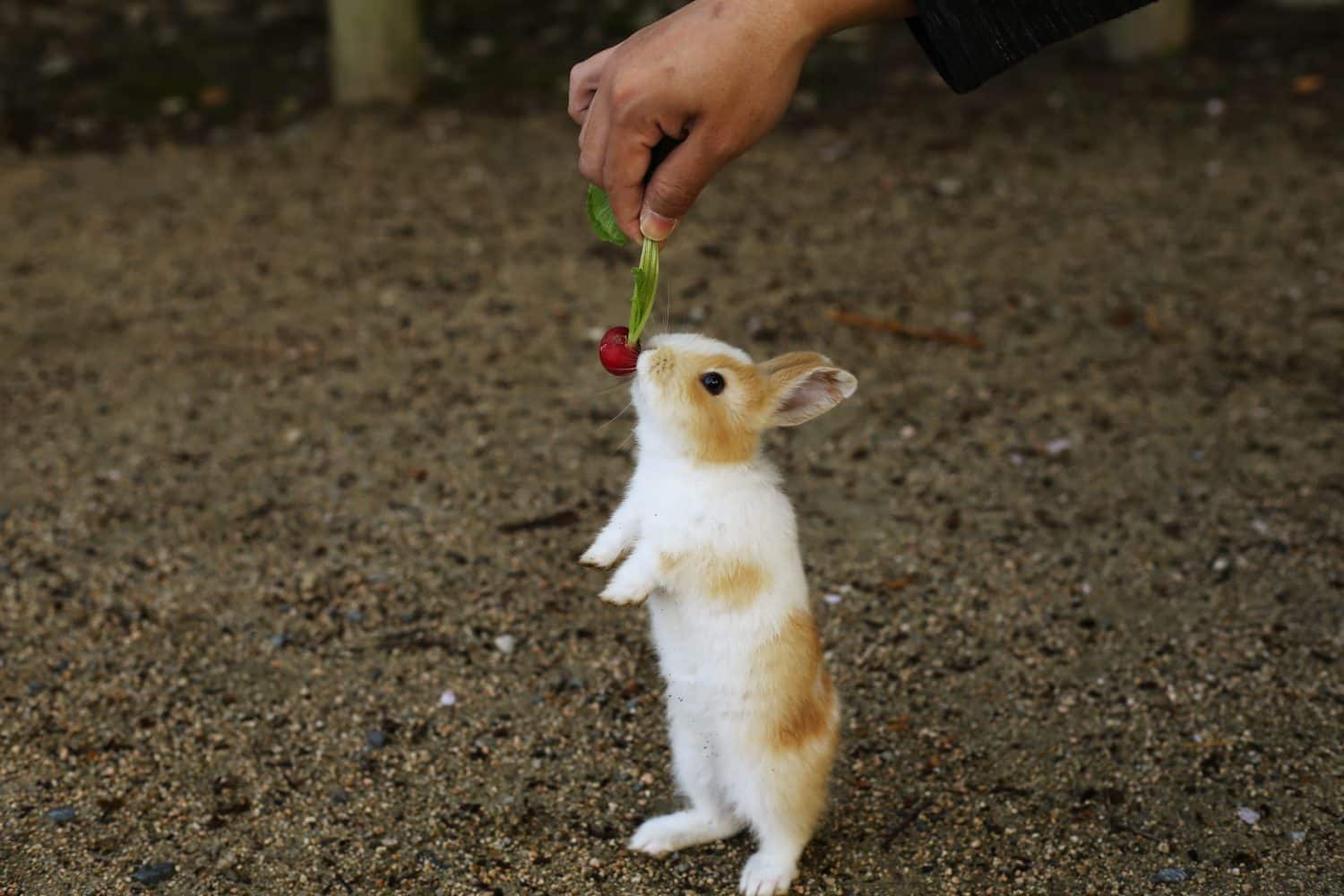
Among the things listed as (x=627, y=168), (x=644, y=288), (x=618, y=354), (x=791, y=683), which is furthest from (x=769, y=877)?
(x=627, y=168)

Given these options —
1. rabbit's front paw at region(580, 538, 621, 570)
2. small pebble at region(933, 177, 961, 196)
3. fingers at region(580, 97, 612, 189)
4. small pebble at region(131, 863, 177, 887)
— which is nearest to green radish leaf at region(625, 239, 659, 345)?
fingers at region(580, 97, 612, 189)

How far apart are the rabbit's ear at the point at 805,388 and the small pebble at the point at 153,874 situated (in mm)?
1581

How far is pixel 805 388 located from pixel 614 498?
5.76 feet

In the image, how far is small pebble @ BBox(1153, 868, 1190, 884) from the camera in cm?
305

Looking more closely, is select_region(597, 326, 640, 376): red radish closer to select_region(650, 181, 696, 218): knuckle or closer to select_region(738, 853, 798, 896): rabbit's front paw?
select_region(650, 181, 696, 218): knuckle

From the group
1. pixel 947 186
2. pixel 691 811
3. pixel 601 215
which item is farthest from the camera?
pixel 947 186

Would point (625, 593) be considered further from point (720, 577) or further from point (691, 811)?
point (691, 811)

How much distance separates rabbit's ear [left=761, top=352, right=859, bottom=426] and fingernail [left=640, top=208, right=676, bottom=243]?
1.19 ft

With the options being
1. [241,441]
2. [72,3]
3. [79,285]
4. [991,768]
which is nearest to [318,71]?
[72,3]

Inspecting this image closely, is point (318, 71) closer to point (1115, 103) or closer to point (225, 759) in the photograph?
point (1115, 103)

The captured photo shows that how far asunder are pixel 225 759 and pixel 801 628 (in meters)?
1.46

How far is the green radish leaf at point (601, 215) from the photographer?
9.59 ft

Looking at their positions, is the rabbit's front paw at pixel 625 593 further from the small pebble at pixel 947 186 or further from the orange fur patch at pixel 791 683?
the small pebble at pixel 947 186

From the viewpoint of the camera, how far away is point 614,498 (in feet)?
14.9
